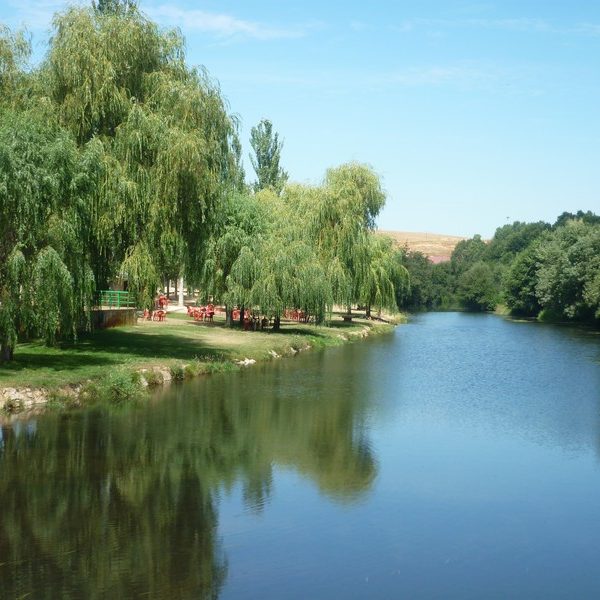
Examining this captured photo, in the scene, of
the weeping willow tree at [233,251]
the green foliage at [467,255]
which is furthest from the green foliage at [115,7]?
the green foliage at [467,255]

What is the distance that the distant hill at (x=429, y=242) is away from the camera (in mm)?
133375

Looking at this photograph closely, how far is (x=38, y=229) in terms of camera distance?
19219 millimetres

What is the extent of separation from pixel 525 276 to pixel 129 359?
55.7 m

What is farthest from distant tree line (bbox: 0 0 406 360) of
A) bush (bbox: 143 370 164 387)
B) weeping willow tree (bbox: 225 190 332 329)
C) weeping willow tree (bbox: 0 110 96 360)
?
weeping willow tree (bbox: 225 190 332 329)

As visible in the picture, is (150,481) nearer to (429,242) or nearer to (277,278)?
(277,278)

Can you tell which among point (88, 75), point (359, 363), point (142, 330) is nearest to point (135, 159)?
point (88, 75)

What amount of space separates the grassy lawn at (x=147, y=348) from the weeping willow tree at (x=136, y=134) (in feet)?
7.23

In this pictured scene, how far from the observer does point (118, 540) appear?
1048 cm

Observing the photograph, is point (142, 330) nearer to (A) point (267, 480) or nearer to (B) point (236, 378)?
(B) point (236, 378)

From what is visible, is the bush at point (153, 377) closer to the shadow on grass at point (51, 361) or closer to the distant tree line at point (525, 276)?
the shadow on grass at point (51, 361)

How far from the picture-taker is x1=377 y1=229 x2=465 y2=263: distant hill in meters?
133

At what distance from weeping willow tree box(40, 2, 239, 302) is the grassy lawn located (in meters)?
2.20

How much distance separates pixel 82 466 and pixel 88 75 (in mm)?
13170

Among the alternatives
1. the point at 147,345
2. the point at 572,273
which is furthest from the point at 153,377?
the point at 572,273
